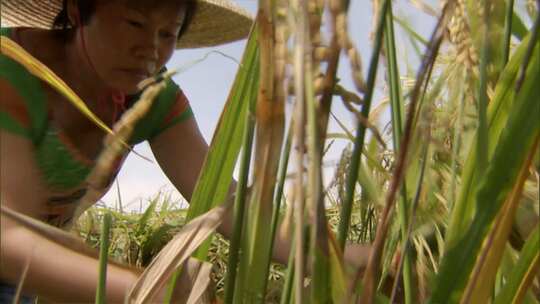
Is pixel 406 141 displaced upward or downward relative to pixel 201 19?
downward

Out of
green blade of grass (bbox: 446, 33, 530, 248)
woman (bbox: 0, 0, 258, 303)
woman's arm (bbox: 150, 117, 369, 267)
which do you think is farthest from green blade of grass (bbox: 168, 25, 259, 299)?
woman's arm (bbox: 150, 117, 369, 267)

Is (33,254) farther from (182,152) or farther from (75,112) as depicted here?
(182,152)

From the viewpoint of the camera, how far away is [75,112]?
105 centimetres

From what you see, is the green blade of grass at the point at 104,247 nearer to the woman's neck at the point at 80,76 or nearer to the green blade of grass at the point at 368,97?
the green blade of grass at the point at 368,97

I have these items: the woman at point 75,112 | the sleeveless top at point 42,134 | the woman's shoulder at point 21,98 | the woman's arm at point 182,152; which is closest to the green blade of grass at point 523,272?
the woman at point 75,112

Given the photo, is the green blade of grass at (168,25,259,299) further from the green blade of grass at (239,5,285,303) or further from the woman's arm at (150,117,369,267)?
the woman's arm at (150,117,369,267)

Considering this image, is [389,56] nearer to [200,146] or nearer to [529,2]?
[529,2]

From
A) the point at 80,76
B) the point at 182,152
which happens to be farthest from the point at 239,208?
the point at 182,152

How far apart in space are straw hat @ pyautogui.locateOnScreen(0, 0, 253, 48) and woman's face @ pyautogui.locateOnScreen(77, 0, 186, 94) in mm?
100

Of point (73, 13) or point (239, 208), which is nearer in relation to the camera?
point (239, 208)

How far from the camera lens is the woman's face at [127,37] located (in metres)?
0.90

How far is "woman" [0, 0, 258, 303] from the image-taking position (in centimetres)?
70

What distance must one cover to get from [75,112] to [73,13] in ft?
0.44

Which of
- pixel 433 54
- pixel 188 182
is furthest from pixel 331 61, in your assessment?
pixel 188 182
